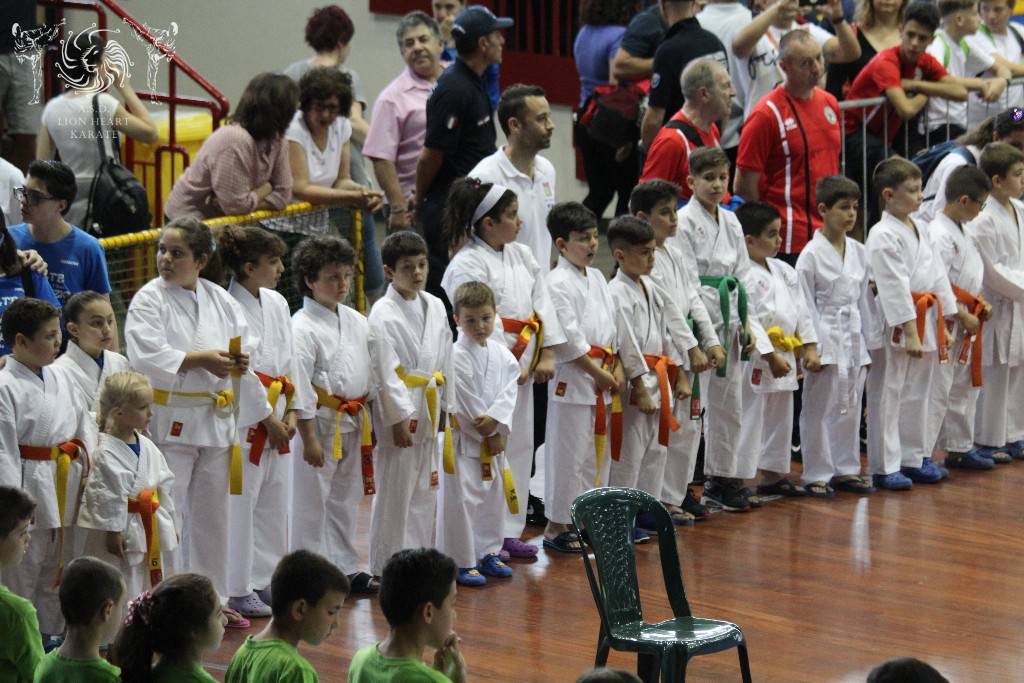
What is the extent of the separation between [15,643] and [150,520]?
4.46 feet

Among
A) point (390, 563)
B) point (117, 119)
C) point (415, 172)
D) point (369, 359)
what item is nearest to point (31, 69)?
point (117, 119)

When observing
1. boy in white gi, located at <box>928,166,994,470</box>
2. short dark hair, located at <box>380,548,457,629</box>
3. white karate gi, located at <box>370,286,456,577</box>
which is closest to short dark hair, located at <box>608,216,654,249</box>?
white karate gi, located at <box>370,286,456,577</box>

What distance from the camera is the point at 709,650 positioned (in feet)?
15.0

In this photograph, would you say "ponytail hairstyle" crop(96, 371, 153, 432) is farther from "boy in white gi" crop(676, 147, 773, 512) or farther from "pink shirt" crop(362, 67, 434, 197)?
"pink shirt" crop(362, 67, 434, 197)

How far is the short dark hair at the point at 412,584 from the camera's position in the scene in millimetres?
3768

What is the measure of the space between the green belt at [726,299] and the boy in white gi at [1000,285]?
1.74m

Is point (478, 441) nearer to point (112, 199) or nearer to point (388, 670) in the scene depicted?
point (112, 199)

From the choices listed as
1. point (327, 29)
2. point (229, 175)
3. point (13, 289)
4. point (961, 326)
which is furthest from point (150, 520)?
point (961, 326)

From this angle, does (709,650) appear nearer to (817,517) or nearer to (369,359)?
(369,359)

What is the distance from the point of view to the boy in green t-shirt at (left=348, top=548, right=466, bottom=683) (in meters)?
3.70

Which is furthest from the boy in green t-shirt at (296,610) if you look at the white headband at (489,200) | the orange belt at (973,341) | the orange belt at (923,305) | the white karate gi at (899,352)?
the orange belt at (973,341)

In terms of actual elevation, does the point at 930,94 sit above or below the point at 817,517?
above

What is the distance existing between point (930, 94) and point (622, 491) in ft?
16.7

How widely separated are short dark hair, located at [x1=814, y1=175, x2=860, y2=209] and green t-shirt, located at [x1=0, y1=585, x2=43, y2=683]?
15.5ft
